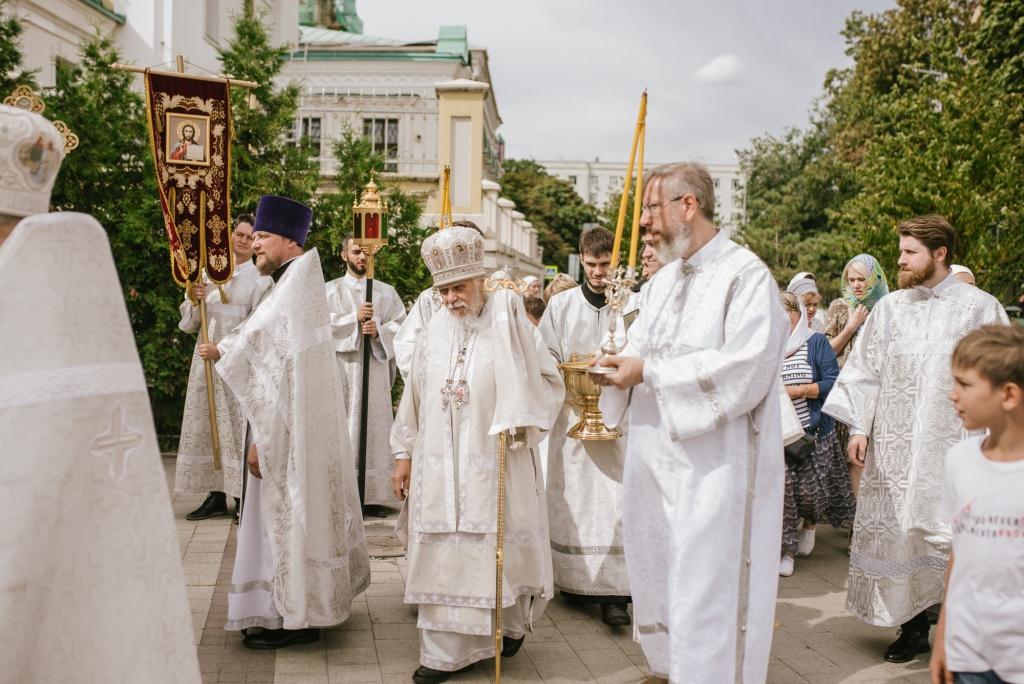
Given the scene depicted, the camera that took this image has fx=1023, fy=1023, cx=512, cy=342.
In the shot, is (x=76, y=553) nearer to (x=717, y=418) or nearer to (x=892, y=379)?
(x=717, y=418)

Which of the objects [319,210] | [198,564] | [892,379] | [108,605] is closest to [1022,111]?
[319,210]

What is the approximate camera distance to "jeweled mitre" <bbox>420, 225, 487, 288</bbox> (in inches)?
198

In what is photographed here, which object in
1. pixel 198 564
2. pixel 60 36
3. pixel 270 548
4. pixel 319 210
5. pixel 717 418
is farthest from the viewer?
pixel 60 36

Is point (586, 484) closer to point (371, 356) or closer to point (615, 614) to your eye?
point (615, 614)

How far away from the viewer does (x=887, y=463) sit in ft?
18.0

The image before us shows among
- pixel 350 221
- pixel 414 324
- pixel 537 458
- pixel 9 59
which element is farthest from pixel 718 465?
pixel 9 59

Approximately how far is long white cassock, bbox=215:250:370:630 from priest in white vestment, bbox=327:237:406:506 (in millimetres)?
3284

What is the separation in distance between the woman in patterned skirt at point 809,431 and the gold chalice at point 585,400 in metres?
2.23

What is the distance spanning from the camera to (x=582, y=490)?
6.32 meters

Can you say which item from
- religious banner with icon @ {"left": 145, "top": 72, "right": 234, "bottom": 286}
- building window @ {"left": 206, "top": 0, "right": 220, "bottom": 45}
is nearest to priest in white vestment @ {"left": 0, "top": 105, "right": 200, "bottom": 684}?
religious banner with icon @ {"left": 145, "top": 72, "right": 234, "bottom": 286}

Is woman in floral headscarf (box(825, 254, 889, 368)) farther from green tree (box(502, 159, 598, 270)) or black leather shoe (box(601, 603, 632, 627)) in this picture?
green tree (box(502, 159, 598, 270))

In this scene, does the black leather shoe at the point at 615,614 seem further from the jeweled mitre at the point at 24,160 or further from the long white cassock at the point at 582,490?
the jeweled mitre at the point at 24,160

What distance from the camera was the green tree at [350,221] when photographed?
11891mm

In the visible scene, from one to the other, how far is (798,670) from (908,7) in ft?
91.0
